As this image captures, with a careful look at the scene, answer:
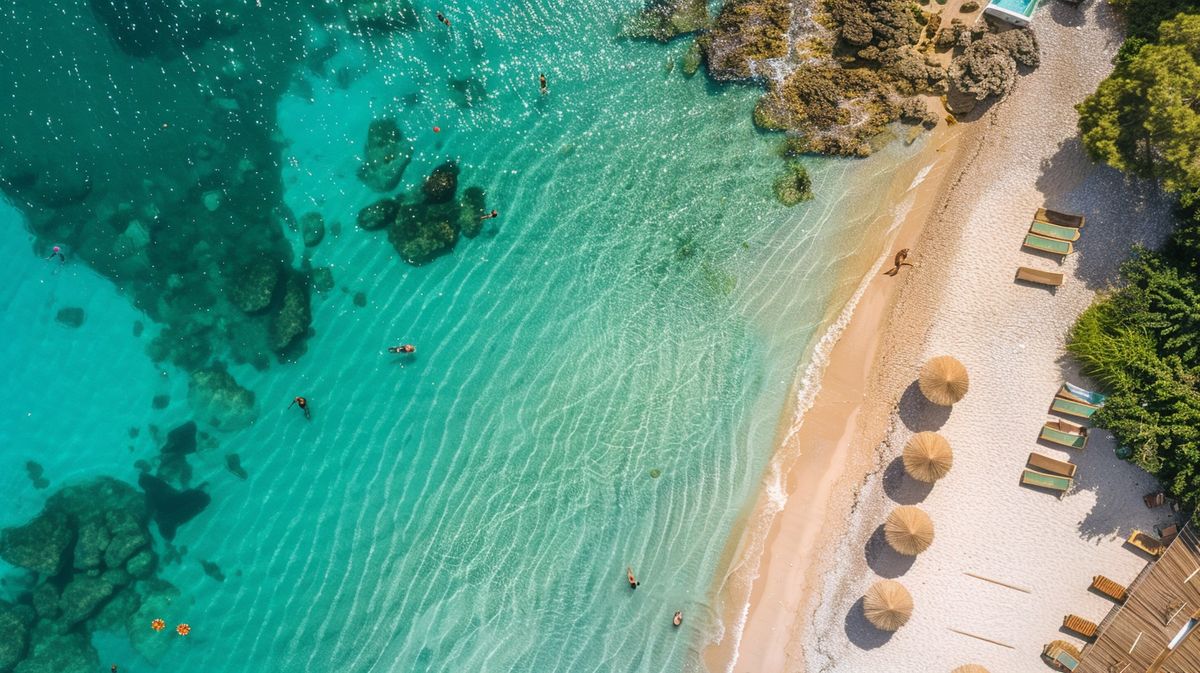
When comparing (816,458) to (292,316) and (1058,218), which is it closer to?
(1058,218)

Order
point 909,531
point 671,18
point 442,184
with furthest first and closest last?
1. point 442,184
2. point 671,18
3. point 909,531

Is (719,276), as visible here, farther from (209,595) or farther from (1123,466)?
(209,595)

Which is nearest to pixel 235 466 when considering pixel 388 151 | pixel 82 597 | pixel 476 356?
pixel 82 597

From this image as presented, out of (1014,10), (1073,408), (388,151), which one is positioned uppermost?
(1014,10)

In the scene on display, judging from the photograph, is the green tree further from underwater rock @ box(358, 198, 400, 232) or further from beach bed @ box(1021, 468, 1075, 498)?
underwater rock @ box(358, 198, 400, 232)

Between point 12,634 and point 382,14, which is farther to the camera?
point 12,634

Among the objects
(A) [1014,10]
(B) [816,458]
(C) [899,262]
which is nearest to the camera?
(A) [1014,10]

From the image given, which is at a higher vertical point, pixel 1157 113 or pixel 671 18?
pixel 671 18
